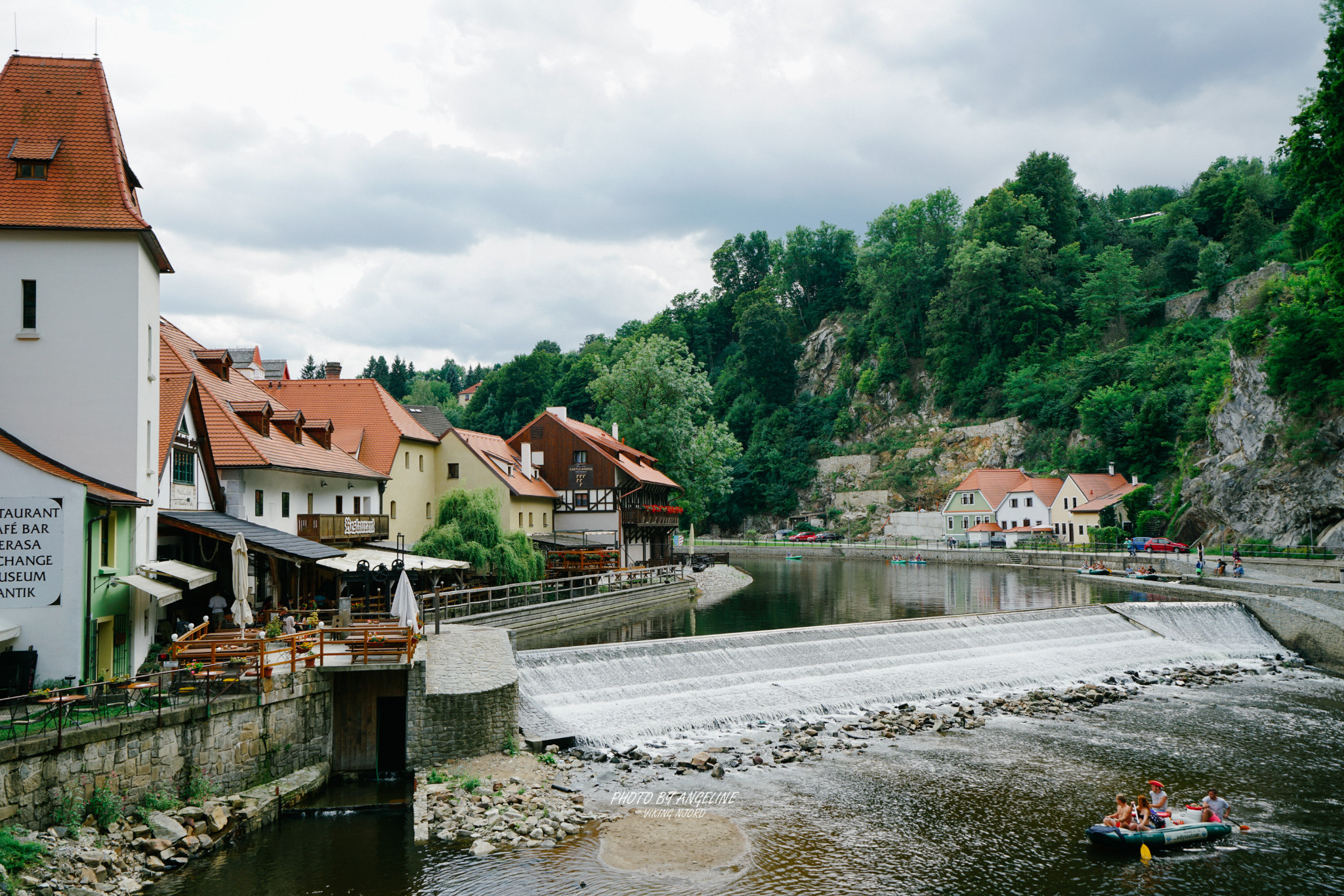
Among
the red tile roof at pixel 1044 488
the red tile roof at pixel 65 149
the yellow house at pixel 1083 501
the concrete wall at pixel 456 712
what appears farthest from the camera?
the red tile roof at pixel 1044 488

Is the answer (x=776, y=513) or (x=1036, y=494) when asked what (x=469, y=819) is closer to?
(x=1036, y=494)

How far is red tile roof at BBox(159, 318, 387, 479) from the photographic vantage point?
86.0 feet

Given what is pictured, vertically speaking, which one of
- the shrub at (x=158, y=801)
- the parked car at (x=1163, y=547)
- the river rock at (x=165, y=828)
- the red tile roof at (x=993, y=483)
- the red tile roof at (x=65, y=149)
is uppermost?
the red tile roof at (x=65, y=149)

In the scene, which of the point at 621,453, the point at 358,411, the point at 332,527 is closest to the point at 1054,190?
the point at 621,453

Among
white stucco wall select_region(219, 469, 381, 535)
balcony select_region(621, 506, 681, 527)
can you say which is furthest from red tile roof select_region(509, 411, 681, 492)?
white stucco wall select_region(219, 469, 381, 535)

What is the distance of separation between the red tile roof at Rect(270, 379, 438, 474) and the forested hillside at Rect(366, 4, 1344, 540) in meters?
24.9

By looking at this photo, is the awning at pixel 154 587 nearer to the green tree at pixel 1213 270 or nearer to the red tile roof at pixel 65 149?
the red tile roof at pixel 65 149

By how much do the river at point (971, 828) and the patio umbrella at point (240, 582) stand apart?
391 cm

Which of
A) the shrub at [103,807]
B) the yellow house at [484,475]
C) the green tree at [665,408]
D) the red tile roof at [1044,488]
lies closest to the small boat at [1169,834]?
the shrub at [103,807]

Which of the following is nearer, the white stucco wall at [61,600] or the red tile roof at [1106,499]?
the white stucco wall at [61,600]

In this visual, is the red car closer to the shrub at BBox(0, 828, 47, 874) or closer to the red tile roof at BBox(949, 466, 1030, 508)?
the red tile roof at BBox(949, 466, 1030, 508)

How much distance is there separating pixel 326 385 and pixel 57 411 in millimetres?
22285

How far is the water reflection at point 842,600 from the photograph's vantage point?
34219 millimetres

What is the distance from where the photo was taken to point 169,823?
44.7ft
